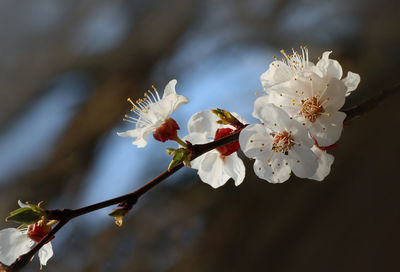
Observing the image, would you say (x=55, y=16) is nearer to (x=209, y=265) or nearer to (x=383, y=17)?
(x=209, y=265)

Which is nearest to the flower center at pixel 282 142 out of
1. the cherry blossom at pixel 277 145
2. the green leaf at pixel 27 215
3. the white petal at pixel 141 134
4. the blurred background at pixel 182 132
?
the cherry blossom at pixel 277 145

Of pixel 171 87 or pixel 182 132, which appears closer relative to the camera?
pixel 171 87

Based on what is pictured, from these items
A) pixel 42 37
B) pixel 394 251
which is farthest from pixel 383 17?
pixel 42 37

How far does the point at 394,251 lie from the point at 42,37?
2.01 m

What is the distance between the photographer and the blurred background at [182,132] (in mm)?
1866

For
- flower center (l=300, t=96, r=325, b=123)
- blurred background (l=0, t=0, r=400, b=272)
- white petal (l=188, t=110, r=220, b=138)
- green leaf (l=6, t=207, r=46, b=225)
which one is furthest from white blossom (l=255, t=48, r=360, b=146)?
blurred background (l=0, t=0, r=400, b=272)

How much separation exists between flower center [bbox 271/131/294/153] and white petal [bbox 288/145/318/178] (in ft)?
0.04

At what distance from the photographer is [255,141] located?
595 millimetres

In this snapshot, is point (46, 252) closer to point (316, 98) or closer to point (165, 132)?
point (165, 132)

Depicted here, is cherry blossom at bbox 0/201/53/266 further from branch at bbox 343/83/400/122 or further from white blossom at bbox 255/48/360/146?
branch at bbox 343/83/400/122

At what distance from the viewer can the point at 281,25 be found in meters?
1.94

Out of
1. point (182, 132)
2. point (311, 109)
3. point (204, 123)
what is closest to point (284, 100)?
point (311, 109)

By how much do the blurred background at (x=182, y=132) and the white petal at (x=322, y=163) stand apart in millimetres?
1173

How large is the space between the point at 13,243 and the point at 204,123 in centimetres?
39
